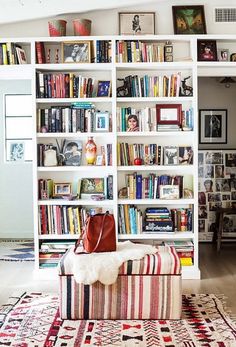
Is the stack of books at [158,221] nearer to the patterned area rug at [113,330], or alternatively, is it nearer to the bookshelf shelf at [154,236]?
the bookshelf shelf at [154,236]

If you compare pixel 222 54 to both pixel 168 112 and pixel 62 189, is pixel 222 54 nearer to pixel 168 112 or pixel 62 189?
pixel 168 112

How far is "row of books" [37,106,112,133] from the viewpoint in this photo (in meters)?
5.55

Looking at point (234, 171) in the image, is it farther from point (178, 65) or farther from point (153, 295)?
point (153, 295)

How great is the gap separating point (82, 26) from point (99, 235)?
7.70 ft

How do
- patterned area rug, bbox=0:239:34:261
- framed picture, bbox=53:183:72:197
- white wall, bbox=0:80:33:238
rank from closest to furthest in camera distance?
framed picture, bbox=53:183:72:197 → patterned area rug, bbox=0:239:34:261 → white wall, bbox=0:80:33:238

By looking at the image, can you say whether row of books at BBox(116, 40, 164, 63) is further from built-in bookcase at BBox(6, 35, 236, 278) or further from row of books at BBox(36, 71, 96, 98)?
row of books at BBox(36, 71, 96, 98)

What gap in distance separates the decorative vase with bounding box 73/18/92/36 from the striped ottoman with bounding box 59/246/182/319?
2.55 meters

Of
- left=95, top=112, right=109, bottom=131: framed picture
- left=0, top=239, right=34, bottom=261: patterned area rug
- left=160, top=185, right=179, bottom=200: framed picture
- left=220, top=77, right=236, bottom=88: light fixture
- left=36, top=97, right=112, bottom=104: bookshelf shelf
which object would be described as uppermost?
left=220, top=77, right=236, bottom=88: light fixture

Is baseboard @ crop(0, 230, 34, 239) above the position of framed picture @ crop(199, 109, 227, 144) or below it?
below

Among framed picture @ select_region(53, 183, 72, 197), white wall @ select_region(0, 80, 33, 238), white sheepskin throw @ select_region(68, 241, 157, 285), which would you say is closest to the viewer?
white sheepskin throw @ select_region(68, 241, 157, 285)

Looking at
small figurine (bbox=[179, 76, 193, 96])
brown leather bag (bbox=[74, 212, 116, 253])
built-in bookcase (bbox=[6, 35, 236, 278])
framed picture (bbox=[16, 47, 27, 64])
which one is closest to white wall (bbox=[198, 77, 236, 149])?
built-in bookcase (bbox=[6, 35, 236, 278])

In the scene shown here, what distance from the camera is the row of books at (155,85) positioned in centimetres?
555

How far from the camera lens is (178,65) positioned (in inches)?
217

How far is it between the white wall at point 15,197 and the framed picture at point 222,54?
11.4ft
